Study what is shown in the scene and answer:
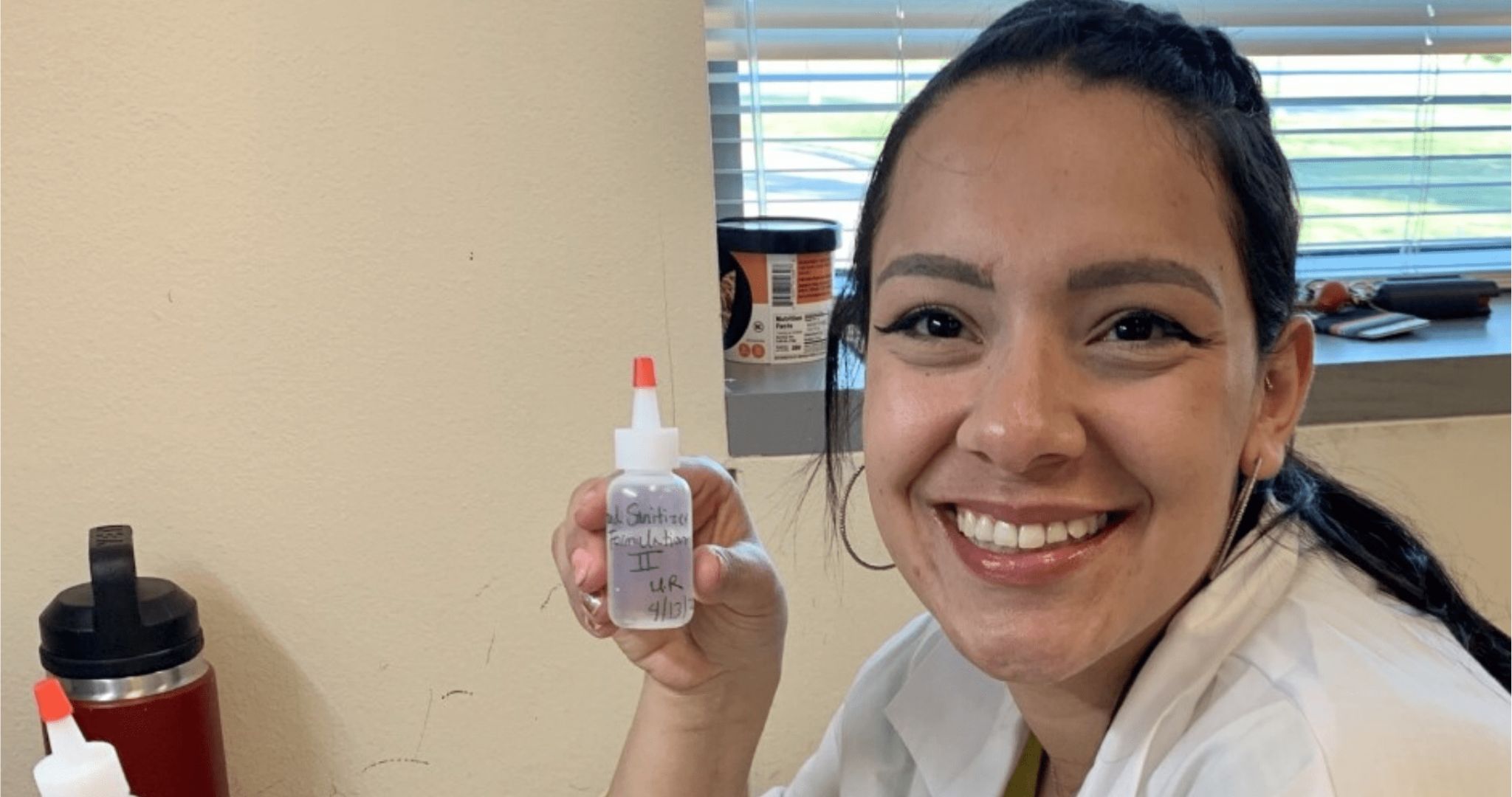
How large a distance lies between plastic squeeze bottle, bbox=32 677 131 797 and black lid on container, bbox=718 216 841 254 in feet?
2.61

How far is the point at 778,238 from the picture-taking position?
1213 mm

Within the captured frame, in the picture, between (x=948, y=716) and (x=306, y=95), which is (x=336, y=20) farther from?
(x=948, y=716)

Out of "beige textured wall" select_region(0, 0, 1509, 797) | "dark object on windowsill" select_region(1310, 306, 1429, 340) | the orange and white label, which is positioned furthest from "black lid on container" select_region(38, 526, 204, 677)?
"dark object on windowsill" select_region(1310, 306, 1429, 340)

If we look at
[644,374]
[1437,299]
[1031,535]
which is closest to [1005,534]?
[1031,535]

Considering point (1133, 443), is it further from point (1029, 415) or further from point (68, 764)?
point (68, 764)

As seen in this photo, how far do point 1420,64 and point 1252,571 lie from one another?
3.36 feet

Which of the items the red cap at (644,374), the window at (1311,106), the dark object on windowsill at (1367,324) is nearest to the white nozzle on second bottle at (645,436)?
the red cap at (644,374)

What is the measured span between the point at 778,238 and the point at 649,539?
52 cm

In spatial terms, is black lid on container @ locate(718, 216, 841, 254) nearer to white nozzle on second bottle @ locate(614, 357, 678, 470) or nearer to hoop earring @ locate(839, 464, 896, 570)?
hoop earring @ locate(839, 464, 896, 570)

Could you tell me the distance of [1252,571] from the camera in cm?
79

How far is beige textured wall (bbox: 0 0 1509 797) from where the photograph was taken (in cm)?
105

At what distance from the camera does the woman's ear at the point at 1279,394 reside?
0.79m

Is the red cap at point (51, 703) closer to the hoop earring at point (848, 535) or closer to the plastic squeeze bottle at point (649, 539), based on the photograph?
the plastic squeeze bottle at point (649, 539)

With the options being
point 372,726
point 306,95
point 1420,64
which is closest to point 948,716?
point 372,726
